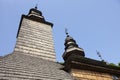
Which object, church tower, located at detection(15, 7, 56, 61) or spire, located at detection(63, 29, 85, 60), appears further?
spire, located at detection(63, 29, 85, 60)

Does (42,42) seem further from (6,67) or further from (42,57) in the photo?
(6,67)

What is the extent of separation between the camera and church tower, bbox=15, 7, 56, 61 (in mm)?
8266

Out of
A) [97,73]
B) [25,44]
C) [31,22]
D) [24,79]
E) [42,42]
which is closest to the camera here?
[24,79]

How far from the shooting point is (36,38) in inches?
370

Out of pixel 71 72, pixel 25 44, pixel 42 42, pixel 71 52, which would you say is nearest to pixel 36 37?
pixel 42 42

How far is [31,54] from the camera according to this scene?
801 cm


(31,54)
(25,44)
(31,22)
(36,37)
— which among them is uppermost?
(31,22)

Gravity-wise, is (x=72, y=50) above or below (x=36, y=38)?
below

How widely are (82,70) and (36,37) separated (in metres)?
4.22

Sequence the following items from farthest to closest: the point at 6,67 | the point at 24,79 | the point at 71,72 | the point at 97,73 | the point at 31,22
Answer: the point at 31,22
the point at 97,73
the point at 71,72
the point at 6,67
the point at 24,79

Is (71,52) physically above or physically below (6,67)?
above

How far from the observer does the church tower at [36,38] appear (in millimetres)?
8266

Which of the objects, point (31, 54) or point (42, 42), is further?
point (42, 42)

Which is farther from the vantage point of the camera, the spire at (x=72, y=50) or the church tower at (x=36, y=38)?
the spire at (x=72, y=50)
